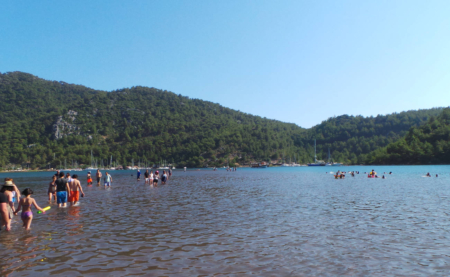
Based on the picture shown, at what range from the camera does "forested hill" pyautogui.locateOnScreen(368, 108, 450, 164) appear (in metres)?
140

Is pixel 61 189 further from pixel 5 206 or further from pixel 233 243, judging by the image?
pixel 233 243

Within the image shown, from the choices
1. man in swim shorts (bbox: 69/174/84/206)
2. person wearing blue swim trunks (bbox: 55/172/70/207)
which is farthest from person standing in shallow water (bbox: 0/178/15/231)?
man in swim shorts (bbox: 69/174/84/206)

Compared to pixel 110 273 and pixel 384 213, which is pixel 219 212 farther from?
pixel 110 273

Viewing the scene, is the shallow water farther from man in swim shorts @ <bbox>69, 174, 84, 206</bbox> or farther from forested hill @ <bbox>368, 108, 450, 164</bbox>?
forested hill @ <bbox>368, 108, 450, 164</bbox>

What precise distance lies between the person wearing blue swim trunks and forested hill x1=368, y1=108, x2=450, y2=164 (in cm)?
15745

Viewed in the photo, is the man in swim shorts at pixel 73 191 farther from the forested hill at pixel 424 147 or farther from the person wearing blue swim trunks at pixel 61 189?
the forested hill at pixel 424 147

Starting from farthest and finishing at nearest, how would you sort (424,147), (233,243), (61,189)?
(424,147) → (61,189) → (233,243)

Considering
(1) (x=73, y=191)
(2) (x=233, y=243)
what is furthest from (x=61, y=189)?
(2) (x=233, y=243)

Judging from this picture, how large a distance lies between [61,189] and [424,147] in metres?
163

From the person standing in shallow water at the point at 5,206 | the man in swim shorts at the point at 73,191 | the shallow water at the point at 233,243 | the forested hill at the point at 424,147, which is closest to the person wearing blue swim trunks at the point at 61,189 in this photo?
the man in swim shorts at the point at 73,191

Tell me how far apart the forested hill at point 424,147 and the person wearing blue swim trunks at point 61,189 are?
157 meters

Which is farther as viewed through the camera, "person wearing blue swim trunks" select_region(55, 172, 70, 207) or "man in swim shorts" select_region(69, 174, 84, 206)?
"man in swim shorts" select_region(69, 174, 84, 206)

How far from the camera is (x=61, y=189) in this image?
1969cm

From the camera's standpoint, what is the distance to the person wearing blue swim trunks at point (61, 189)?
64.0ft
